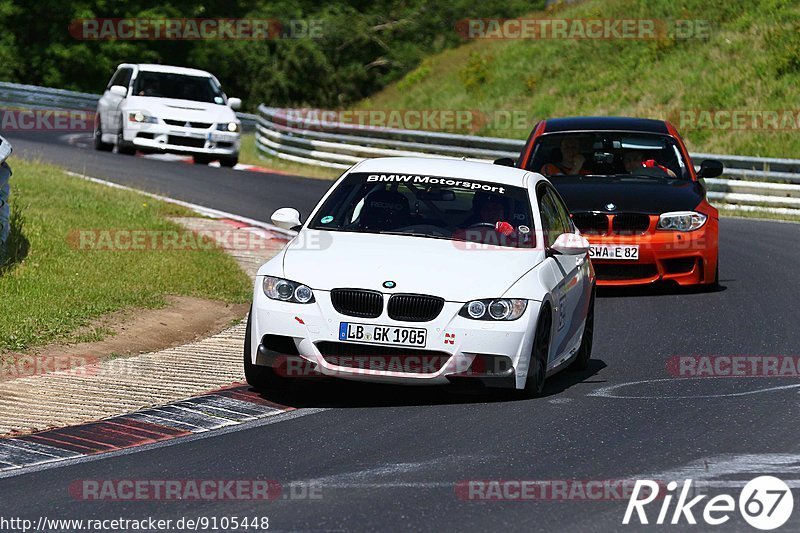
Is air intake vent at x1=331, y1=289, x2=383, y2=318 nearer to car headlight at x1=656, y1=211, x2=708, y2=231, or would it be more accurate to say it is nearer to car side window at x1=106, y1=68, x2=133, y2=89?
car headlight at x1=656, y1=211, x2=708, y2=231

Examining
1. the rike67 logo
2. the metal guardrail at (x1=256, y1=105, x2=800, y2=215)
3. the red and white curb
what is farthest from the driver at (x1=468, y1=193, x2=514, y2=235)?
the metal guardrail at (x1=256, y1=105, x2=800, y2=215)

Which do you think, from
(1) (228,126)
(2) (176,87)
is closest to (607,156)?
(1) (228,126)

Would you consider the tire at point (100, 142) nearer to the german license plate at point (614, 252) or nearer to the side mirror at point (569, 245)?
the german license plate at point (614, 252)

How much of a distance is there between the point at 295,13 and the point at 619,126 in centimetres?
4835

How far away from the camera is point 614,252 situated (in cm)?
1374

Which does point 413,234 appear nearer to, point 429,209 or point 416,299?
point 429,209

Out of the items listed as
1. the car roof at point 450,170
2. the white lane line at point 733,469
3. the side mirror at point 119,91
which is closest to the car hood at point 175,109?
the side mirror at point 119,91

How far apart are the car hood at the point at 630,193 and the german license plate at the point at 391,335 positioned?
5522 mm

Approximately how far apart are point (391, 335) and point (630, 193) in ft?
20.3

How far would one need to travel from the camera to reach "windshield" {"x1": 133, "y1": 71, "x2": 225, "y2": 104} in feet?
90.6

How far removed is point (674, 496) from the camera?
6484 mm

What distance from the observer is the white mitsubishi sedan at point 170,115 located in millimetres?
26938

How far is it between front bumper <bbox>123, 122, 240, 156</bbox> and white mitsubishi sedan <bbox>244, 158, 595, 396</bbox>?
1754 centimetres

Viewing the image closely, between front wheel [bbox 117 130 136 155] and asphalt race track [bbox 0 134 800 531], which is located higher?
asphalt race track [bbox 0 134 800 531]
